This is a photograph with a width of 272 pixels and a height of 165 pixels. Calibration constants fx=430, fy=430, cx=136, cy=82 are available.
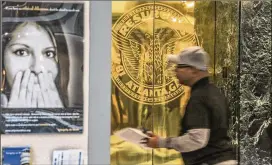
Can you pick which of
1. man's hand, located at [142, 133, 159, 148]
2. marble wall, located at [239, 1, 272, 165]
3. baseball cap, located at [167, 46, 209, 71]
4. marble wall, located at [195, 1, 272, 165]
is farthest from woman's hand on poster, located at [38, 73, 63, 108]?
marble wall, located at [239, 1, 272, 165]

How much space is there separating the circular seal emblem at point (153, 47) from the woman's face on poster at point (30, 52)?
0.69m

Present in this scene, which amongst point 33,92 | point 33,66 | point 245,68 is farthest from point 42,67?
point 245,68

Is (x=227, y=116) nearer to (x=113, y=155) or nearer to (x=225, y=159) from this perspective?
(x=225, y=159)

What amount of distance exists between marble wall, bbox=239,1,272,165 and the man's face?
1.36 feet

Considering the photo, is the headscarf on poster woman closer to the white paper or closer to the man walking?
the white paper

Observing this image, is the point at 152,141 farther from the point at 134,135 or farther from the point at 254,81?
the point at 254,81

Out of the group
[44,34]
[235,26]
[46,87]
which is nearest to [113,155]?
[46,87]

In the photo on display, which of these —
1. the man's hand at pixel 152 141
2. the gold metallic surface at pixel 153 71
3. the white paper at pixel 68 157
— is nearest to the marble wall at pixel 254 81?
the gold metallic surface at pixel 153 71

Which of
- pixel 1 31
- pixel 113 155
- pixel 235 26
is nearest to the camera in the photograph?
pixel 1 31

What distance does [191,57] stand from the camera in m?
3.24

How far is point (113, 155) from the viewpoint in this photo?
311 centimetres

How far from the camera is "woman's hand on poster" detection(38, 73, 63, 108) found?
2.67m

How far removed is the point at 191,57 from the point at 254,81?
0.56 metres

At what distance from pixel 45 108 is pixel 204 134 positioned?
124 cm
